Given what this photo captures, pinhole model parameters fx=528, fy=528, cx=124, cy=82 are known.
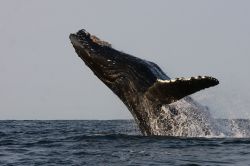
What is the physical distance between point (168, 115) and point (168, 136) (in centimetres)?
46

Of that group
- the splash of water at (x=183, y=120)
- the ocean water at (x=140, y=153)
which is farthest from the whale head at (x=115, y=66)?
the ocean water at (x=140, y=153)

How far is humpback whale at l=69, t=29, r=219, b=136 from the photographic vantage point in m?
10.4

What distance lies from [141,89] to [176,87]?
1302mm

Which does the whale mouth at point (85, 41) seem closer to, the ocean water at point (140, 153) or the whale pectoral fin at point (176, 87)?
the whale pectoral fin at point (176, 87)

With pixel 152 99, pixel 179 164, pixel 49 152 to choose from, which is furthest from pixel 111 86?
pixel 179 164

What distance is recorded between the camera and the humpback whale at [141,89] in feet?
34.1

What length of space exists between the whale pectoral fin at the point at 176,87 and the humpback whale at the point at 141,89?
0.19 feet

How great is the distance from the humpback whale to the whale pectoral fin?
2.3 inches

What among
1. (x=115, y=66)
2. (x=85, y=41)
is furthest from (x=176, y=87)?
(x=85, y=41)

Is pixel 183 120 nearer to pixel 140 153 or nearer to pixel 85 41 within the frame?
pixel 140 153

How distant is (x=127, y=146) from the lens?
980cm

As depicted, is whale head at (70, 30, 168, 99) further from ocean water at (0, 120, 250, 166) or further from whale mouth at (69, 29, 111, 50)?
ocean water at (0, 120, 250, 166)

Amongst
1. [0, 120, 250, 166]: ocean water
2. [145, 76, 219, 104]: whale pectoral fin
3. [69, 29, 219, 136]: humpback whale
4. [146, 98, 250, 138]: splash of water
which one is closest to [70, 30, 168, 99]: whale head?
[69, 29, 219, 136]: humpback whale

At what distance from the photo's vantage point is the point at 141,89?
34.4 feet
